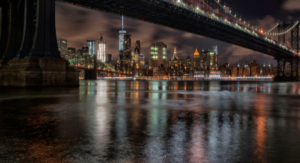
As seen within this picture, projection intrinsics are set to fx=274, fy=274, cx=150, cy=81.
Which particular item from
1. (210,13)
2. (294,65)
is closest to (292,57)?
(294,65)

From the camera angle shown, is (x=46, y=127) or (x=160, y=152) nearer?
(x=160, y=152)

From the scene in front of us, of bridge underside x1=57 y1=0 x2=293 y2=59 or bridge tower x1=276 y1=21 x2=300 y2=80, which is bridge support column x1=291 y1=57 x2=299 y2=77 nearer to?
bridge tower x1=276 y1=21 x2=300 y2=80

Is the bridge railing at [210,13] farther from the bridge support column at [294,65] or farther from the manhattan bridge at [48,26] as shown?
the bridge support column at [294,65]

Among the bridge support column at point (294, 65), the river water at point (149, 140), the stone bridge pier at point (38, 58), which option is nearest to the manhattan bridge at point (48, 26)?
the stone bridge pier at point (38, 58)

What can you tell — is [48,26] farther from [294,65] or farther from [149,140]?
[294,65]

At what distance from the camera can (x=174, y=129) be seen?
7840 millimetres

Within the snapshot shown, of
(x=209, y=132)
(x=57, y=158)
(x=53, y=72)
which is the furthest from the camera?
(x=53, y=72)

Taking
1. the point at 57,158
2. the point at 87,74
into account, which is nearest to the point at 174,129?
the point at 57,158

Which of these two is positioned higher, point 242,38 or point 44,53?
point 242,38

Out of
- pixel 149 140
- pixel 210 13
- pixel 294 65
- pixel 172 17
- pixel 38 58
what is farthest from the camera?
pixel 294 65

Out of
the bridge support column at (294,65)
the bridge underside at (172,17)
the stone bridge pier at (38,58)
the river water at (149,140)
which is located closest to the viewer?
the river water at (149,140)

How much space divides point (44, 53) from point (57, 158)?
34134 millimetres

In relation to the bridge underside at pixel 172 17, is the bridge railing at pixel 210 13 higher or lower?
higher

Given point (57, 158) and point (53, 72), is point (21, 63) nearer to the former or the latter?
point (53, 72)
